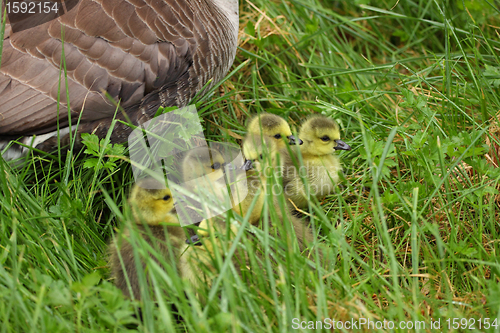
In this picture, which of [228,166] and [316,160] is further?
[316,160]

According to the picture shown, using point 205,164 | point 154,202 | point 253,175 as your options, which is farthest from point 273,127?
point 154,202

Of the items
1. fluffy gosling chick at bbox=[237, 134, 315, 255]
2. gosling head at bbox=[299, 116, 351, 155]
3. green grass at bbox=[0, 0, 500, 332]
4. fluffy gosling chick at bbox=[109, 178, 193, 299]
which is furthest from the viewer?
gosling head at bbox=[299, 116, 351, 155]

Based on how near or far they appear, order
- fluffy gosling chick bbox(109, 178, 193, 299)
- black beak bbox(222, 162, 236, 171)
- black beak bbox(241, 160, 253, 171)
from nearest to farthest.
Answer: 1. fluffy gosling chick bbox(109, 178, 193, 299)
2. black beak bbox(222, 162, 236, 171)
3. black beak bbox(241, 160, 253, 171)

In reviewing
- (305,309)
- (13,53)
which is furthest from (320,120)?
(13,53)

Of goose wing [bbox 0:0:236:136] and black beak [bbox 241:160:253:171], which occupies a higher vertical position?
goose wing [bbox 0:0:236:136]

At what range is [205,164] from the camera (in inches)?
82.0

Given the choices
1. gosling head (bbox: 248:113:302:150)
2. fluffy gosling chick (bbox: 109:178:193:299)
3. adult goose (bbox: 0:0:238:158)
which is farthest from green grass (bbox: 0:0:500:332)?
gosling head (bbox: 248:113:302:150)

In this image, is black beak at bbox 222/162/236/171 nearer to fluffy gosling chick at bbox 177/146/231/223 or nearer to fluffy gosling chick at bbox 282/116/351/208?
fluffy gosling chick at bbox 177/146/231/223

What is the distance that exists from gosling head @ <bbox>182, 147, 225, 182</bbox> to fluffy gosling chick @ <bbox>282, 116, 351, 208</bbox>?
466 mm

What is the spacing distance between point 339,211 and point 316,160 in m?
0.41

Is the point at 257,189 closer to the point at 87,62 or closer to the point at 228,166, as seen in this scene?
the point at 228,166

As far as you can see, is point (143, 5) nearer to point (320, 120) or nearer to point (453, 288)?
point (320, 120)

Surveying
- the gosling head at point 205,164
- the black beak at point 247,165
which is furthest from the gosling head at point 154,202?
the black beak at point 247,165

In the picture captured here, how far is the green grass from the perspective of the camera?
1.43 m
